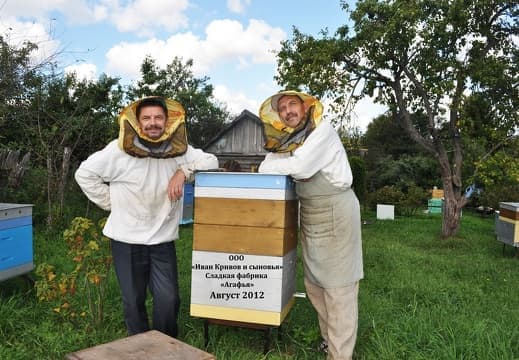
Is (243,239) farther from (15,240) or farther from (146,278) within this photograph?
(15,240)

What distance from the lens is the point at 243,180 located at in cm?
265

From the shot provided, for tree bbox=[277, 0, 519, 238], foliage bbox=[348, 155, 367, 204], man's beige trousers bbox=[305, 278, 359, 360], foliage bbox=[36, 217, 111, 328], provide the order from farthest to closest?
1. foliage bbox=[348, 155, 367, 204]
2. tree bbox=[277, 0, 519, 238]
3. foliage bbox=[36, 217, 111, 328]
4. man's beige trousers bbox=[305, 278, 359, 360]

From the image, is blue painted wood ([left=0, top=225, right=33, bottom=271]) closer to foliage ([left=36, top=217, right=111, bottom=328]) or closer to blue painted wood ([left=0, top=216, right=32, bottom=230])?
blue painted wood ([left=0, top=216, right=32, bottom=230])

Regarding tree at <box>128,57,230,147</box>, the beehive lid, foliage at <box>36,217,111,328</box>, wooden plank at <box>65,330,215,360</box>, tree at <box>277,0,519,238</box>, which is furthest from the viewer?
tree at <box>128,57,230,147</box>

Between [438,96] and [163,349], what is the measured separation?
7918 mm

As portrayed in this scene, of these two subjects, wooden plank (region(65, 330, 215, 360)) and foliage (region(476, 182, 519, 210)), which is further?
foliage (region(476, 182, 519, 210))

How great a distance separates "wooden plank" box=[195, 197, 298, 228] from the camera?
2592mm

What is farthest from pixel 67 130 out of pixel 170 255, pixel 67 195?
pixel 170 255

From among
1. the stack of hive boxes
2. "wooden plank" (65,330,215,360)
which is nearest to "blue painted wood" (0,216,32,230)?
the stack of hive boxes

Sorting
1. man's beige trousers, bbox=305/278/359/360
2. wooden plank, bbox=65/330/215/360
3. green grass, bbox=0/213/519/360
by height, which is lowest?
green grass, bbox=0/213/519/360

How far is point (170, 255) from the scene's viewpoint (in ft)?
9.39

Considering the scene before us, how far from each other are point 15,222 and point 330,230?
2.48 metres

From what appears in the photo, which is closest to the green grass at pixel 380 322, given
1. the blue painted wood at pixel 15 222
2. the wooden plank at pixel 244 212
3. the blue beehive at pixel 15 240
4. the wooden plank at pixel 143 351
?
the blue beehive at pixel 15 240

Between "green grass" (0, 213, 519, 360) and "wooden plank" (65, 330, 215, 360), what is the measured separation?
3.27 ft
